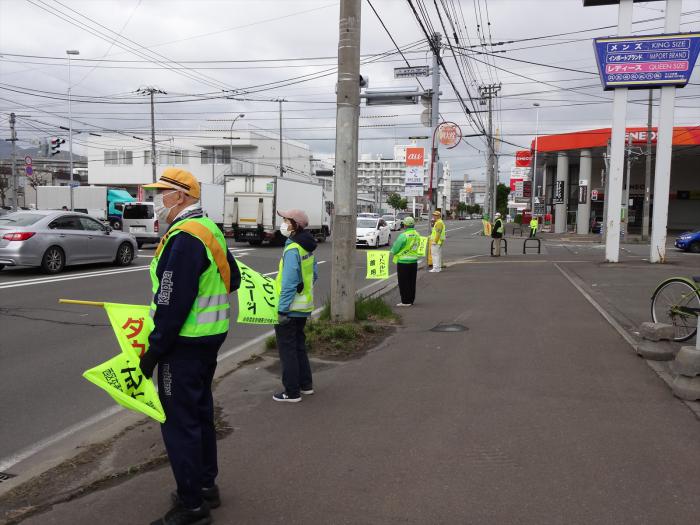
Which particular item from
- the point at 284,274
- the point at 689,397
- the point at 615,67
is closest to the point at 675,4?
the point at 615,67

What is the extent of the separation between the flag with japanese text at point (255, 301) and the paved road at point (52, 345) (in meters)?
1.67

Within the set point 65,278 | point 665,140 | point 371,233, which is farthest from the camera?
point 371,233

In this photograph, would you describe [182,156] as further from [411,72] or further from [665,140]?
[665,140]

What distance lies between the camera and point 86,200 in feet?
134

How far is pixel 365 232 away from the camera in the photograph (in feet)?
94.4

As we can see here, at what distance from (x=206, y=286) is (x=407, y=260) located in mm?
8254

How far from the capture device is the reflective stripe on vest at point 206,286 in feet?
10.4

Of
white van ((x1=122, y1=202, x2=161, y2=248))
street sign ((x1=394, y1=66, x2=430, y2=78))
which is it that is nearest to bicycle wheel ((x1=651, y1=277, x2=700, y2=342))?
street sign ((x1=394, y1=66, x2=430, y2=78))

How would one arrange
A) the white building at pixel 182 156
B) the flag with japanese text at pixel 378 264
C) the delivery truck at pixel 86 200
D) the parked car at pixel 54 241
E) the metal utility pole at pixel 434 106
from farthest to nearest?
the white building at pixel 182 156 → the delivery truck at pixel 86 200 → the metal utility pole at pixel 434 106 → the parked car at pixel 54 241 → the flag with japanese text at pixel 378 264

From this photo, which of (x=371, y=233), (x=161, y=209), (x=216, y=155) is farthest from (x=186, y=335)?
(x=216, y=155)

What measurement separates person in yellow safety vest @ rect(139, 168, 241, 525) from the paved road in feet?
6.46

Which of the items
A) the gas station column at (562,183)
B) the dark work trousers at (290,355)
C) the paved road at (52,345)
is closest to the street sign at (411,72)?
the paved road at (52,345)

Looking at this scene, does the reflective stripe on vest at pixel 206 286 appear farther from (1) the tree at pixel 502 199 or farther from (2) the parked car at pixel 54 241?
(1) the tree at pixel 502 199

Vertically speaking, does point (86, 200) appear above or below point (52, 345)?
above
